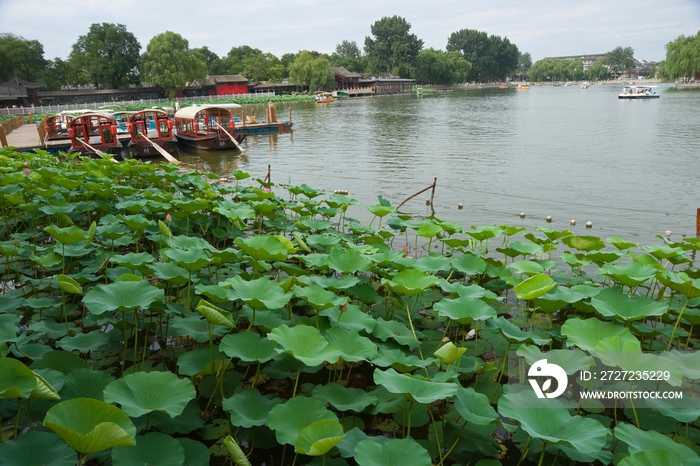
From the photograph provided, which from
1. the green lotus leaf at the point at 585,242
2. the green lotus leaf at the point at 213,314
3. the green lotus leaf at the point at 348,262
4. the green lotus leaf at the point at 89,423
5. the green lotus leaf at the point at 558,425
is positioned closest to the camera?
the green lotus leaf at the point at 89,423

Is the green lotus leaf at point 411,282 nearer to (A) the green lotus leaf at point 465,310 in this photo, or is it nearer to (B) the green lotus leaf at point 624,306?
(A) the green lotus leaf at point 465,310

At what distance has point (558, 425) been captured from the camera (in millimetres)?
1656

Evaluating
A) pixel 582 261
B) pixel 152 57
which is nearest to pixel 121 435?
pixel 582 261

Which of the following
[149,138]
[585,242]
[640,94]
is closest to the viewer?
[585,242]

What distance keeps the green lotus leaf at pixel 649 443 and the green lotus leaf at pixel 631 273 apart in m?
1.31

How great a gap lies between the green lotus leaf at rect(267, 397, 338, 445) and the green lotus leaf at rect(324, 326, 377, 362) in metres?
0.33

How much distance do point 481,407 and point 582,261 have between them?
237 cm

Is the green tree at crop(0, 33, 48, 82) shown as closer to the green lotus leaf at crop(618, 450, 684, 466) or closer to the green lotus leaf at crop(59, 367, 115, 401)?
the green lotus leaf at crop(59, 367, 115, 401)

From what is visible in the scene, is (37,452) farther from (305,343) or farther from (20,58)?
(20,58)

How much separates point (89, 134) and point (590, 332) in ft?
60.0

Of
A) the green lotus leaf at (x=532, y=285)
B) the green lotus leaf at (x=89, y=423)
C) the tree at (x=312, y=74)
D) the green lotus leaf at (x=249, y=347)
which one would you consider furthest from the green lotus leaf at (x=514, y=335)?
the tree at (x=312, y=74)

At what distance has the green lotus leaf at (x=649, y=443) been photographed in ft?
5.15

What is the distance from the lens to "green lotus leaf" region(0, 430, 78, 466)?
4.86 ft

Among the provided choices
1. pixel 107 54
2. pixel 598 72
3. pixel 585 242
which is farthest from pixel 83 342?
pixel 598 72
